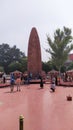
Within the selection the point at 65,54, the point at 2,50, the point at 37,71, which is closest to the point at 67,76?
the point at 37,71

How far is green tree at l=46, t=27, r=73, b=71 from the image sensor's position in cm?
4250

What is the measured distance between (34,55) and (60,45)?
10.6 meters

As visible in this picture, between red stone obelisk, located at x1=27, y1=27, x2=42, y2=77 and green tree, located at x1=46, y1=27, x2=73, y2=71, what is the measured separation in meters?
Answer: 10.0

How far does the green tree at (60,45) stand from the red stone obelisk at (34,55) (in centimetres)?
1003

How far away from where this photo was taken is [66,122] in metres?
8.81

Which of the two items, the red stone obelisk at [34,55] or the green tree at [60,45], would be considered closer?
the red stone obelisk at [34,55]

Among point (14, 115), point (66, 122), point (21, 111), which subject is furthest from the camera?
point (21, 111)

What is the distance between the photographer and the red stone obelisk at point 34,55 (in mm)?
32375

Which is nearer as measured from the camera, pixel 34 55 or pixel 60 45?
pixel 34 55

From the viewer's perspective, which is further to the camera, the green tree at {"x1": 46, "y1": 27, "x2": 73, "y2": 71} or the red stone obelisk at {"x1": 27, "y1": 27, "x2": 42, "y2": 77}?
the green tree at {"x1": 46, "y1": 27, "x2": 73, "y2": 71}

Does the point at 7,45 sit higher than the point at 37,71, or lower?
higher

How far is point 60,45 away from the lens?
42.2 metres

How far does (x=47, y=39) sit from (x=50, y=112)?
1341 inches

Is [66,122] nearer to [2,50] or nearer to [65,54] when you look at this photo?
[65,54]
